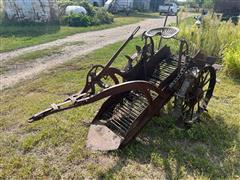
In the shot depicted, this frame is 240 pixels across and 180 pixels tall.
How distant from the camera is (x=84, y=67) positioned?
6828 mm

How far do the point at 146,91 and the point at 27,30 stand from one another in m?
9.88

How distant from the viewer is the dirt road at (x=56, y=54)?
6.11m

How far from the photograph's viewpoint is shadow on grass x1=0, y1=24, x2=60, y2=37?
1085 cm

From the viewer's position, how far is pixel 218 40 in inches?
274

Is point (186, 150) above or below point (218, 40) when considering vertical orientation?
below

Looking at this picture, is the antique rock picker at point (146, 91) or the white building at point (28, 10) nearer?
the antique rock picker at point (146, 91)

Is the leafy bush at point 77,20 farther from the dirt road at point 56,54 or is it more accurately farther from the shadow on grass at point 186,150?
the shadow on grass at point 186,150

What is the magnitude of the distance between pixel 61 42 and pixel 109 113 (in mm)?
6930

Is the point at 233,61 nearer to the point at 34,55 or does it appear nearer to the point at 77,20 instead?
the point at 34,55

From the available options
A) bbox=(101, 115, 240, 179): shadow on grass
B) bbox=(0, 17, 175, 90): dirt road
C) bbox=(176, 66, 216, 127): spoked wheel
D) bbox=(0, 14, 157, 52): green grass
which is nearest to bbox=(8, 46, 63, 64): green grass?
bbox=(0, 17, 175, 90): dirt road

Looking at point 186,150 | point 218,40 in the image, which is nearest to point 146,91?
point 186,150

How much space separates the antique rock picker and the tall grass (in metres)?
2.40

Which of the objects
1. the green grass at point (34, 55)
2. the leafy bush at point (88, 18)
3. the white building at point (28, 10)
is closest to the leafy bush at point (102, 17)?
the leafy bush at point (88, 18)

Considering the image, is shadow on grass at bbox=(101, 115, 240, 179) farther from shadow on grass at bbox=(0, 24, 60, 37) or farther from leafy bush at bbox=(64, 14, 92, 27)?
leafy bush at bbox=(64, 14, 92, 27)
